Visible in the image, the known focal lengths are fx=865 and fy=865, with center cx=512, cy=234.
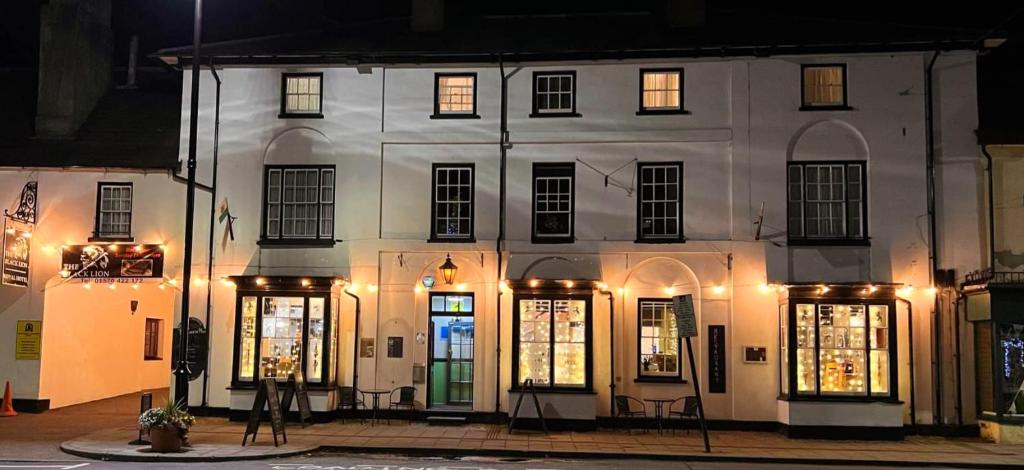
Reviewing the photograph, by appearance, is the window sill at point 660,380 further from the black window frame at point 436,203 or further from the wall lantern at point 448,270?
the black window frame at point 436,203

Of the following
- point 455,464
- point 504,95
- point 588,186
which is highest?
point 504,95

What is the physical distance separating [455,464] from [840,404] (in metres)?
8.68

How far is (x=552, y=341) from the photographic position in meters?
19.3

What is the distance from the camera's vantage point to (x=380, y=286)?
20188 mm

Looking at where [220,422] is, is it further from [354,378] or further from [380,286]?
[380,286]

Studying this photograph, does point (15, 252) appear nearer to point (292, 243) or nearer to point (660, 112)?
point (292, 243)

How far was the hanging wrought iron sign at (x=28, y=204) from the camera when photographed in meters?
20.2

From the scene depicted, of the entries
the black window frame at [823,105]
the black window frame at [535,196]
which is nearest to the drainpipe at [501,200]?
the black window frame at [535,196]

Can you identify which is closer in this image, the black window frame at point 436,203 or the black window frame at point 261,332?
the black window frame at point 261,332

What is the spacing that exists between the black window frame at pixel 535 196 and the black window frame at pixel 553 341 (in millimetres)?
1422

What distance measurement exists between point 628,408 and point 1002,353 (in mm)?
7759

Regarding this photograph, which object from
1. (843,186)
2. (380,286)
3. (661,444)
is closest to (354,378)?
(380,286)

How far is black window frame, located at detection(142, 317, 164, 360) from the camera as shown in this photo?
87.7 feet

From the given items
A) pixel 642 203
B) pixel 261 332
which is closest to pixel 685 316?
pixel 642 203
